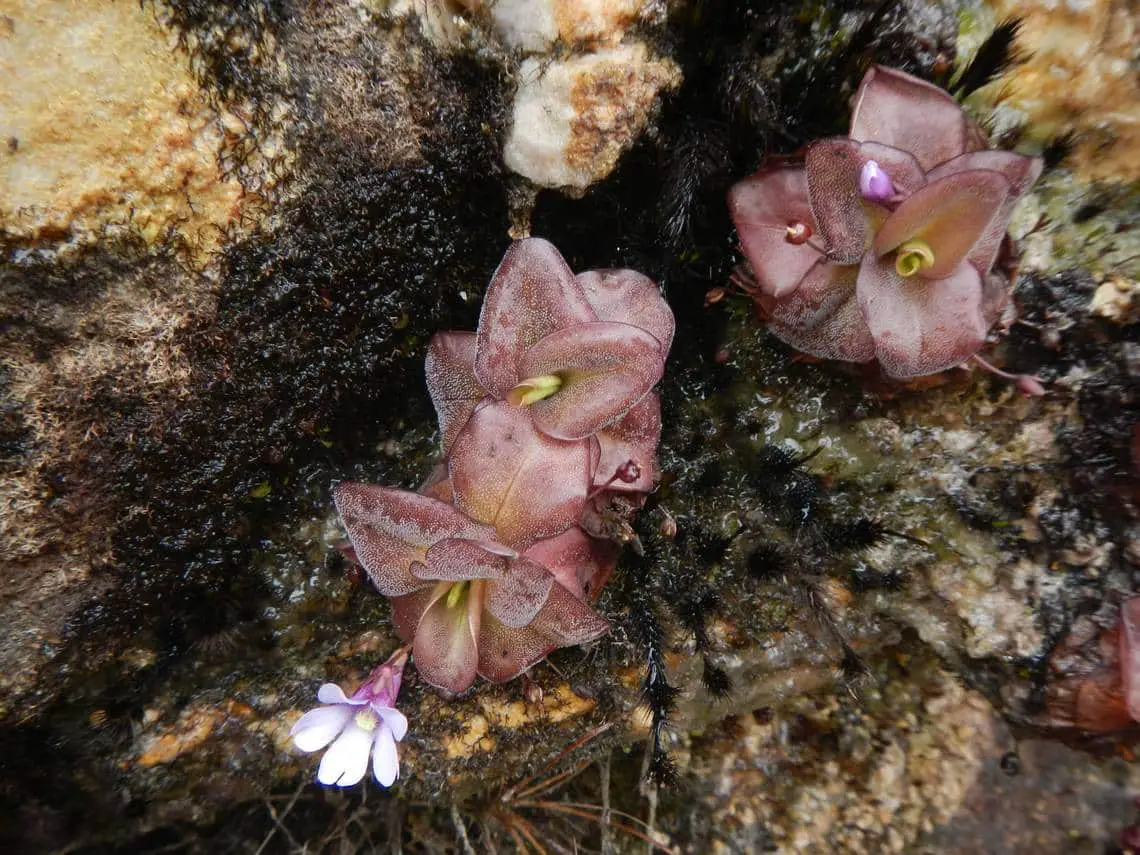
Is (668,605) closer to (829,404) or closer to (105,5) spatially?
(829,404)

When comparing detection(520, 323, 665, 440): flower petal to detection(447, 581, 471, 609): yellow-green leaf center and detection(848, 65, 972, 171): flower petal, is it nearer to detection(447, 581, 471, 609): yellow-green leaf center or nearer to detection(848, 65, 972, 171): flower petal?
detection(447, 581, 471, 609): yellow-green leaf center

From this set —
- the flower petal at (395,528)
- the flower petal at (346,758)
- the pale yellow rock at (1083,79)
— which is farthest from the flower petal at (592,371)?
the pale yellow rock at (1083,79)

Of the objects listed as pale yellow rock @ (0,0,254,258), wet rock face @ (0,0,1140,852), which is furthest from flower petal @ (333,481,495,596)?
pale yellow rock @ (0,0,254,258)

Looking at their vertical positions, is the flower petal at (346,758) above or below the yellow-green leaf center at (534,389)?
below

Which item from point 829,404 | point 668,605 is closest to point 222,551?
point 668,605

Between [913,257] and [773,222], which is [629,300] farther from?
[913,257]

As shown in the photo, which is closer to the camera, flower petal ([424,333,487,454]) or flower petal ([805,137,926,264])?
flower petal ([805,137,926,264])

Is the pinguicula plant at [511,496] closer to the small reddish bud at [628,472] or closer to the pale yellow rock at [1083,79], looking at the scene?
the small reddish bud at [628,472]
